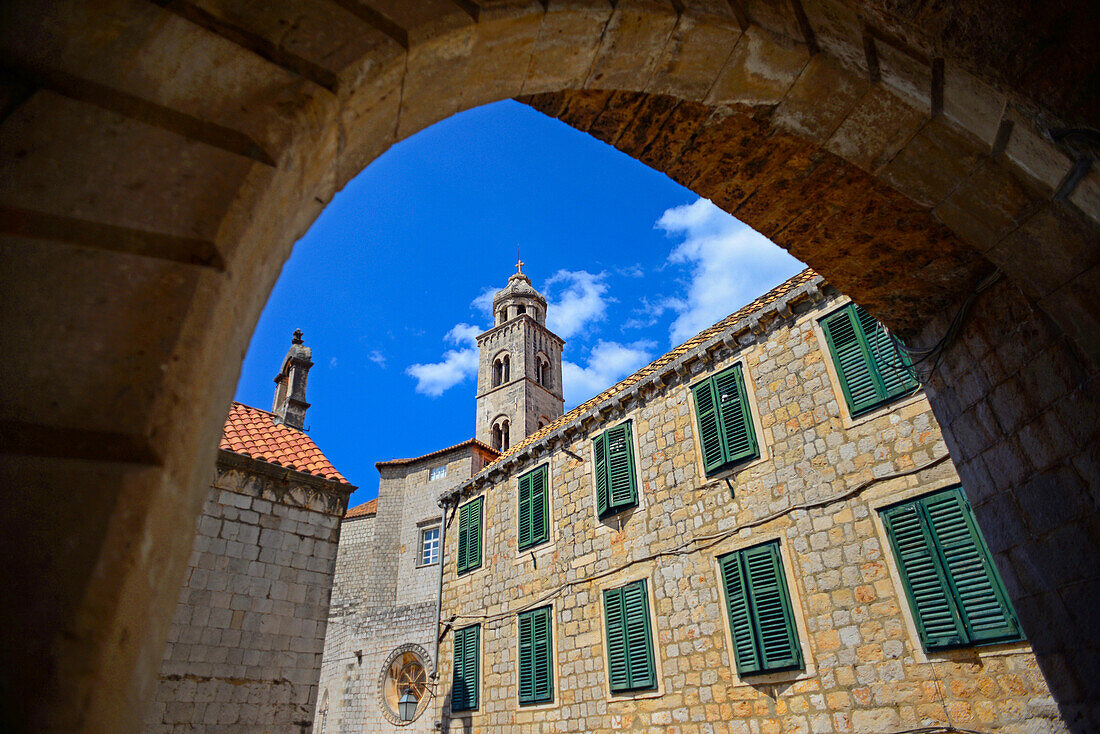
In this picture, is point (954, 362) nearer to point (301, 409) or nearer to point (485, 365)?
point (301, 409)

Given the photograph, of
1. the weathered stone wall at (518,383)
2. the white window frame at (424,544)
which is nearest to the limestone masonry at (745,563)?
the white window frame at (424,544)

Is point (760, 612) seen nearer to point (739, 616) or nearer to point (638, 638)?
point (739, 616)

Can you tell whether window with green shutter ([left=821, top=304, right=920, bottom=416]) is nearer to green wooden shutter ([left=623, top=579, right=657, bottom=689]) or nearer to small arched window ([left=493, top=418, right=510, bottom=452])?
green wooden shutter ([left=623, top=579, right=657, bottom=689])

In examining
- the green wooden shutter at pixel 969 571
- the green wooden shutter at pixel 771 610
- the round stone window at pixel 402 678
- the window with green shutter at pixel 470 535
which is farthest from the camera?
the round stone window at pixel 402 678

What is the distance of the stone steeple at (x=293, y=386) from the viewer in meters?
13.6

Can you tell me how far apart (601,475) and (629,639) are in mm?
2812

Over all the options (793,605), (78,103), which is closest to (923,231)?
(78,103)

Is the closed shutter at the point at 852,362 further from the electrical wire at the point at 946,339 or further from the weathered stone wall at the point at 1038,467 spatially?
the weathered stone wall at the point at 1038,467

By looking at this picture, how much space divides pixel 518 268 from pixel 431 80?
4524cm

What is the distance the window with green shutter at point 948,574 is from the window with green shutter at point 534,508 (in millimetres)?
6374

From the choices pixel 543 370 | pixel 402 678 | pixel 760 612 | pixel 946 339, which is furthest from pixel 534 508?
pixel 543 370

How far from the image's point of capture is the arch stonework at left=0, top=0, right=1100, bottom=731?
89 centimetres

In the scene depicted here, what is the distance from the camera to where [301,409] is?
13766mm

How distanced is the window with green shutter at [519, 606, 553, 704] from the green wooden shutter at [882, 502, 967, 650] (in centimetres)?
608
